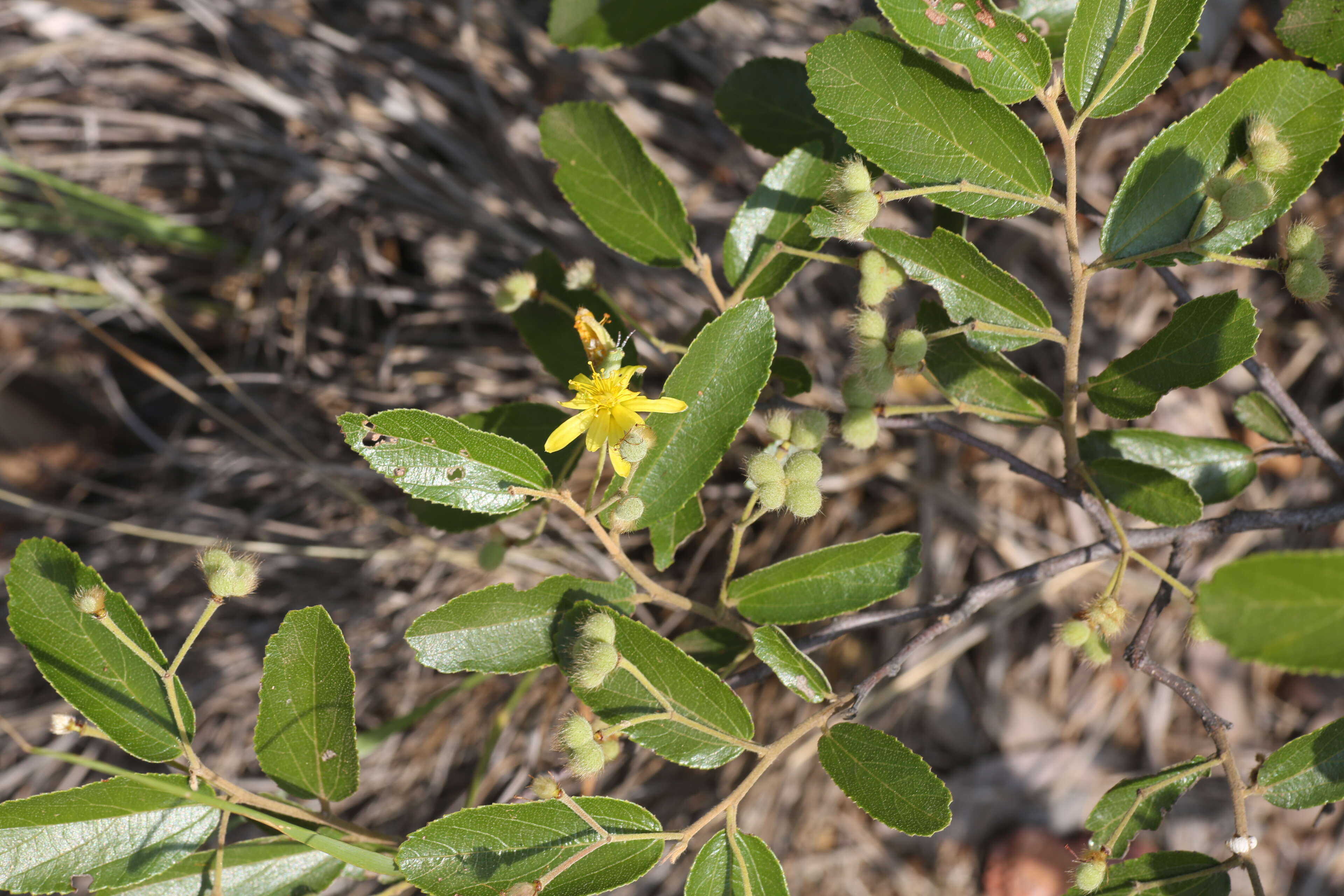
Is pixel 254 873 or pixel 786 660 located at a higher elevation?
pixel 786 660

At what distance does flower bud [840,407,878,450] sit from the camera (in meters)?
1.27

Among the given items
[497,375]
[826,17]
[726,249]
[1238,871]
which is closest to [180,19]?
[497,375]

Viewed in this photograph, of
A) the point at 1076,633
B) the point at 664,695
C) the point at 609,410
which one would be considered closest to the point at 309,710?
the point at 664,695

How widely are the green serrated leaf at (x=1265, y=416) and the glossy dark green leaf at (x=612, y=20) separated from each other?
1.13 m

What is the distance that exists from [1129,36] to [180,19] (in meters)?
2.82

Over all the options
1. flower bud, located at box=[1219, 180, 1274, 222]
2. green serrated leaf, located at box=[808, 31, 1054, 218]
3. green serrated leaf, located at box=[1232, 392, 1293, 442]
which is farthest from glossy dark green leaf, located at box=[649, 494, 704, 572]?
green serrated leaf, located at box=[1232, 392, 1293, 442]

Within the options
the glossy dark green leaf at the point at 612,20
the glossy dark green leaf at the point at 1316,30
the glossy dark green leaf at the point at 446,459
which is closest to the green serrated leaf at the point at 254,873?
the glossy dark green leaf at the point at 446,459

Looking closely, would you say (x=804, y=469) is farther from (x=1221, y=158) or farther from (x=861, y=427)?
(x=1221, y=158)

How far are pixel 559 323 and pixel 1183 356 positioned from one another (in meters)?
0.99

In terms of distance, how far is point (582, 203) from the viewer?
1.48 meters

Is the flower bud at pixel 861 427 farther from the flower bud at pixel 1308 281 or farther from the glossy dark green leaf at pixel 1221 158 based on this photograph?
the flower bud at pixel 1308 281

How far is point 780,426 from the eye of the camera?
1.30 m

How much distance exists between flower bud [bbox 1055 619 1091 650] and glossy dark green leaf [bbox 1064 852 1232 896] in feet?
1.08

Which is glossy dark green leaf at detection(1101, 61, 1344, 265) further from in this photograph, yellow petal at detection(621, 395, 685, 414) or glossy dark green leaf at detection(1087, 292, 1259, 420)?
yellow petal at detection(621, 395, 685, 414)
